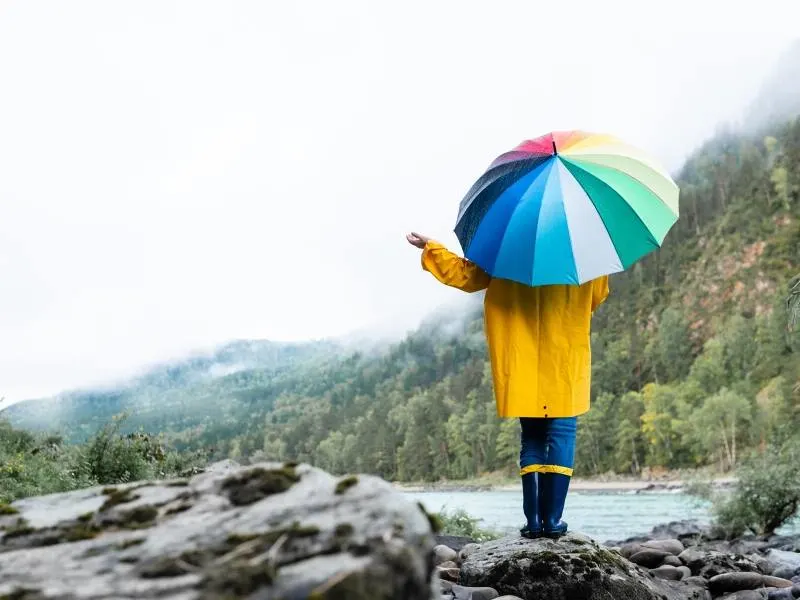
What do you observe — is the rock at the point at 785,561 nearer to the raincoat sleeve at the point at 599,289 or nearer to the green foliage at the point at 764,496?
the green foliage at the point at 764,496

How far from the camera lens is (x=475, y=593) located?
4.90 meters

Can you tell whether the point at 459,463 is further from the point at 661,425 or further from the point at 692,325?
the point at 692,325

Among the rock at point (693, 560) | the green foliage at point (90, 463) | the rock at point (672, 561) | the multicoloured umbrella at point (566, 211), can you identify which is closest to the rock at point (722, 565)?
the rock at point (693, 560)

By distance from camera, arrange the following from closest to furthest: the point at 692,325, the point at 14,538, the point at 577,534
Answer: the point at 14,538 < the point at 577,534 < the point at 692,325

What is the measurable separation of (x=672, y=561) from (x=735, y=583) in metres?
1.05

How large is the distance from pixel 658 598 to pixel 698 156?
157810 millimetres

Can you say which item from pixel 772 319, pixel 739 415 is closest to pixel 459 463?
pixel 739 415

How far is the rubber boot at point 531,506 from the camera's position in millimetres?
5188

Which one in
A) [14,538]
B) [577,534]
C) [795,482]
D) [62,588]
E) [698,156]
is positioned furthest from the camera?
[698,156]

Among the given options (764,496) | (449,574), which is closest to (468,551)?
(449,574)

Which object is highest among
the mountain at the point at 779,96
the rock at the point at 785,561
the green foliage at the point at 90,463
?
the mountain at the point at 779,96

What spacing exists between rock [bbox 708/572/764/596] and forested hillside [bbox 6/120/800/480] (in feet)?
140

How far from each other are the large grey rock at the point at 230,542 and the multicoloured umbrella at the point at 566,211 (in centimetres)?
282

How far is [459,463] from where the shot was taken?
243 ft
